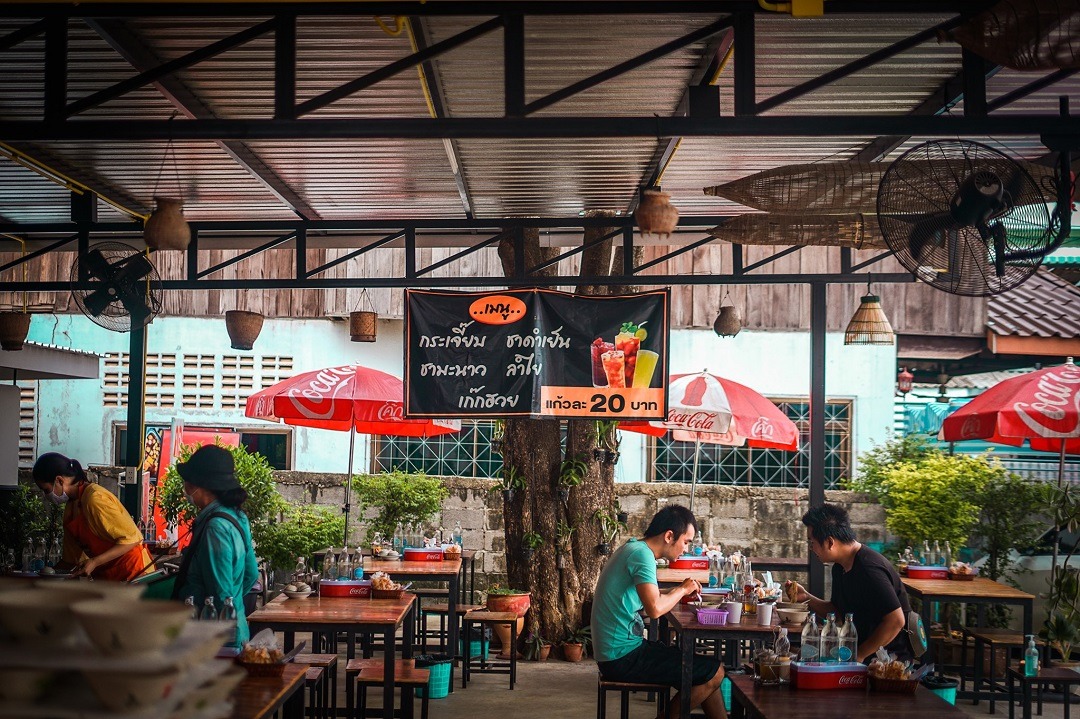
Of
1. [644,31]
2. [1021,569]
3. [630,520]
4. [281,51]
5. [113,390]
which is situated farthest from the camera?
[113,390]

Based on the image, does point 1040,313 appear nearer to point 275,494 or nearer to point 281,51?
point 275,494

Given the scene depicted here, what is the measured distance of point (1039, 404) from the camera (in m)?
10.7

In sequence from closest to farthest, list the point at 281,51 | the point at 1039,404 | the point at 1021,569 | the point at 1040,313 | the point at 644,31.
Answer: the point at 281,51 < the point at 644,31 < the point at 1039,404 < the point at 1021,569 < the point at 1040,313

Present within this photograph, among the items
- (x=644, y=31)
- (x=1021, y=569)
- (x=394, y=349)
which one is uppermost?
(x=644, y=31)

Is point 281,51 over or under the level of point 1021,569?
over

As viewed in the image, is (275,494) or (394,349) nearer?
(275,494)

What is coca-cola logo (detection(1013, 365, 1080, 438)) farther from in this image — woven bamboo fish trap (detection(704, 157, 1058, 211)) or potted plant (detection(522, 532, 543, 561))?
potted plant (detection(522, 532, 543, 561))

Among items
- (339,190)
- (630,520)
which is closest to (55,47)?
(339,190)

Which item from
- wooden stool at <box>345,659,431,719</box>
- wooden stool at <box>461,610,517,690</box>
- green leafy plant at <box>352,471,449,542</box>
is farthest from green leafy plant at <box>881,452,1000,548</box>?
wooden stool at <box>345,659,431,719</box>

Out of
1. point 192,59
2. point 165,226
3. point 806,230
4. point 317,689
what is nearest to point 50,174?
point 165,226

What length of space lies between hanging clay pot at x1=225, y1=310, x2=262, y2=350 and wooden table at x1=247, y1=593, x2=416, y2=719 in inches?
193

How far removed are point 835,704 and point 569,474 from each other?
6873 mm

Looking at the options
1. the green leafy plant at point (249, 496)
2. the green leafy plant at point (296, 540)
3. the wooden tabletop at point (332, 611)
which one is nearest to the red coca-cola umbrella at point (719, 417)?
the green leafy plant at point (296, 540)

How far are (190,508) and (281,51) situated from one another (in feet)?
30.0
